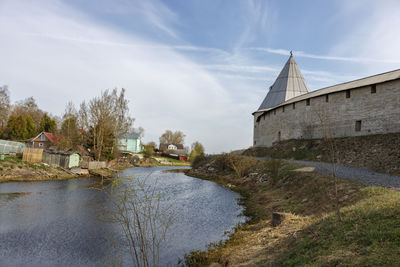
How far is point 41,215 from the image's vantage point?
1158 centimetres

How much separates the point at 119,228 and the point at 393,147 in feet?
56.4

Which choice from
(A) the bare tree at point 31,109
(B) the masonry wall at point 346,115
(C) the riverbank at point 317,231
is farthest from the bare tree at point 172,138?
(C) the riverbank at point 317,231

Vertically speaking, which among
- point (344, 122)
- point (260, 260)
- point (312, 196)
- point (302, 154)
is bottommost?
point (260, 260)

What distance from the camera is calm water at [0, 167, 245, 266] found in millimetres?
7445

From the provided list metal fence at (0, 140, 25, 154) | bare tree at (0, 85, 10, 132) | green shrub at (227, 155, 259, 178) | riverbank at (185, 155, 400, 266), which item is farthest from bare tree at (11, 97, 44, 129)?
riverbank at (185, 155, 400, 266)

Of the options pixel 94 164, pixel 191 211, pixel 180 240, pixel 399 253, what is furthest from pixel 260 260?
pixel 94 164

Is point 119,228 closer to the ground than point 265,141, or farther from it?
closer to the ground

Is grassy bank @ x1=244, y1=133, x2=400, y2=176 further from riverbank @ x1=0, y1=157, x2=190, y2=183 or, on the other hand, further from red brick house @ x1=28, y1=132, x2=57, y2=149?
red brick house @ x1=28, y1=132, x2=57, y2=149

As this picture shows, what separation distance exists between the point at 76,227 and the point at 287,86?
35.9m

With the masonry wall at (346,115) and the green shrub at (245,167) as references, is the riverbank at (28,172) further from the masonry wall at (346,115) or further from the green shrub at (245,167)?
the masonry wall at (346,115)

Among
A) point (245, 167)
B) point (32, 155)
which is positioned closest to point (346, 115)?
point (245, 167)

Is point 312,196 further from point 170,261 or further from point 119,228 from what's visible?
point 119,228

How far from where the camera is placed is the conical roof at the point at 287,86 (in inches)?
1515

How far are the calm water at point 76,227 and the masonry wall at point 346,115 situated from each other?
823cm
